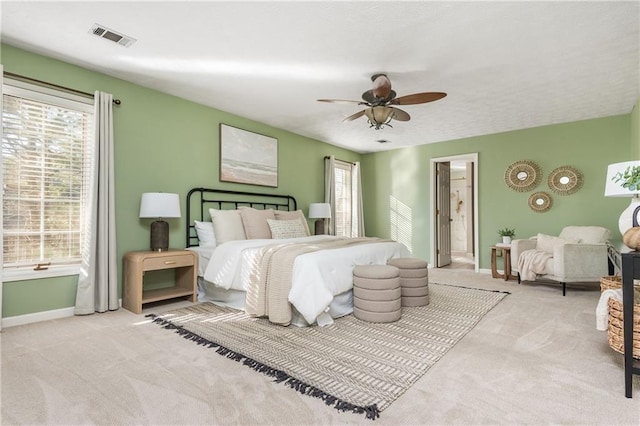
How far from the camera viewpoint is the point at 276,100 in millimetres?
4258

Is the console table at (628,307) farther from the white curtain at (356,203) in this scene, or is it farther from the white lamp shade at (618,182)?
the white curtain at (356,203)

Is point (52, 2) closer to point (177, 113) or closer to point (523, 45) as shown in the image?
point (177, 113)

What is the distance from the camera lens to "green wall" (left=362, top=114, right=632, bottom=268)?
4.95 metres

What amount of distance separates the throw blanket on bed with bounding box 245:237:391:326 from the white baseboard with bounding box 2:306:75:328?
1754mm

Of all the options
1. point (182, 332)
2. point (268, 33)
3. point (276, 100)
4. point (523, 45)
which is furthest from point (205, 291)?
point (523, 45)

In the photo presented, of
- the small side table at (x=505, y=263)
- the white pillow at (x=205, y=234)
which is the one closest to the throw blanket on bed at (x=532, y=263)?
the small side table at (x=505, y=263)

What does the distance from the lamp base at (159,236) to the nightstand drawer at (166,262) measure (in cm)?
28

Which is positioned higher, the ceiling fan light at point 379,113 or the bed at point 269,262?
the ceiling fan light at point 379,113

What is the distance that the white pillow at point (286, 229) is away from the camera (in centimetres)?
447

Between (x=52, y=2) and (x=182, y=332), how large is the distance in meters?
2.62

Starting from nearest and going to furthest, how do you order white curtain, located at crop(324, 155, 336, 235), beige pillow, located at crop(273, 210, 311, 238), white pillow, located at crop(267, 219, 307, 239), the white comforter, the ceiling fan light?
the white comforter → the ceiling fan light → white pillow, located at crop(267, 219, 307, 239) → beige pillow, located at crop(273, 210, 311, 238) → white curtain, located at crop(324, 155, 336, 235)

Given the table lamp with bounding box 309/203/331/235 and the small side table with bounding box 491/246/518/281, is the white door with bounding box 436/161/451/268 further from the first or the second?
the table lamp with bounding box 309/203/331/235

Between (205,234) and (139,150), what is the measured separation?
1227mm

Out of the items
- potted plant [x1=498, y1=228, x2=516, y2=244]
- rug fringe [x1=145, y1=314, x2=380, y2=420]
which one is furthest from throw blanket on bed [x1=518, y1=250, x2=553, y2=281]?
rug fringe [x1=145, y1=314, x2=380, y2=420]
